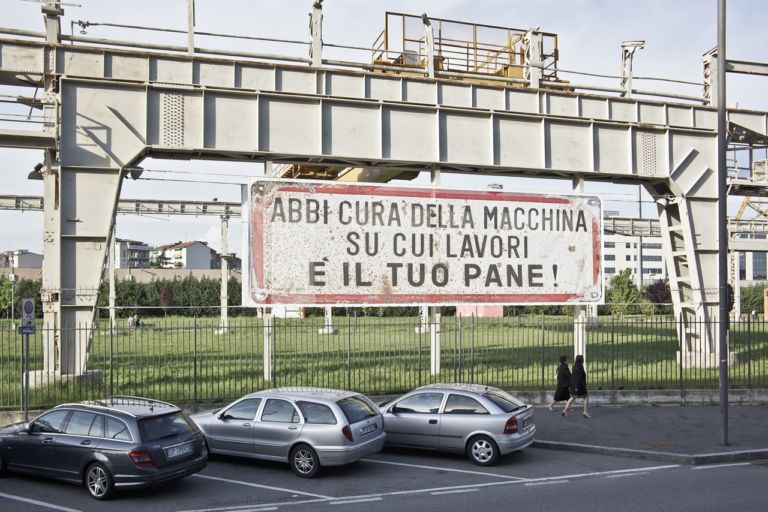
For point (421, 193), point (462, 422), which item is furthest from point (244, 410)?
point (421, 193)

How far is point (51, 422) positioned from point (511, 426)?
699 centimetres

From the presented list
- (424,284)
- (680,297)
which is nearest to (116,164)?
(424,284)

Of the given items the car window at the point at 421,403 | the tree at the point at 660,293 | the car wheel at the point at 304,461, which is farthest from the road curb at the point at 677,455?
the tree at the point at 660,293

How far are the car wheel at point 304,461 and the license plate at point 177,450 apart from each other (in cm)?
171

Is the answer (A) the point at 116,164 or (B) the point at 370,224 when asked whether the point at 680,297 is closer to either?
(B) the point at 370,224

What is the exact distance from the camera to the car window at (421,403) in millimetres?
12500

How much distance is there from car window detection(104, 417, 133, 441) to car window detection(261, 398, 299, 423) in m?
2.34

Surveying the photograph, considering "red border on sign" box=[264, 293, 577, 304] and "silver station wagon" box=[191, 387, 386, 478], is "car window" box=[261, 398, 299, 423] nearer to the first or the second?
"silver station wagon" box=[191, 387, 386, 478]

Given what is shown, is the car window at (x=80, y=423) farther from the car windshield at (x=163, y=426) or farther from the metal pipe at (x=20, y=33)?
the metal pipe at (x=20, y=33)

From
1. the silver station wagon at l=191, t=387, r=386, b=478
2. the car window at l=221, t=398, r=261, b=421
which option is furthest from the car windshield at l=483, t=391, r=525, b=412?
the car window at l=221, t=398, r=261, b=421

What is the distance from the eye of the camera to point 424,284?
18.4 meters

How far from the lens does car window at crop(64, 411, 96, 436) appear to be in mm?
9952

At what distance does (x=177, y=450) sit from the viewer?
9.84m

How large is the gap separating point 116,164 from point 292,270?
4658mm
